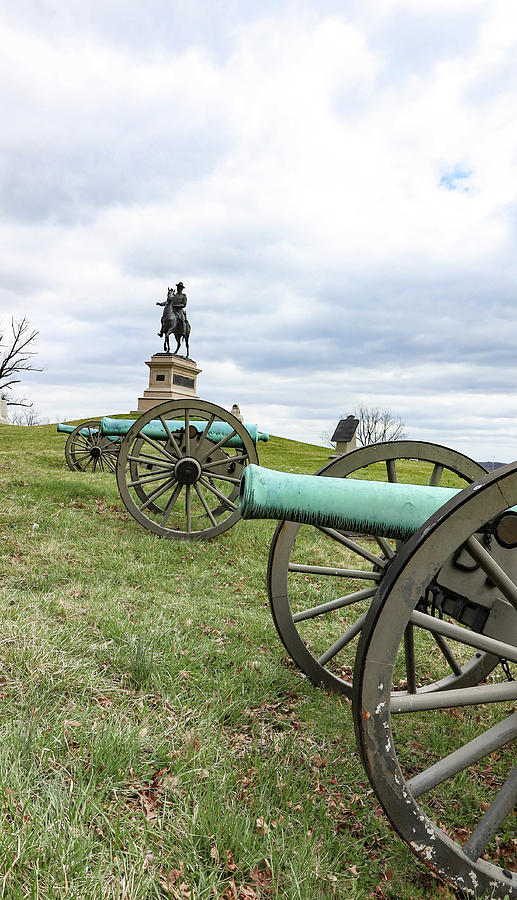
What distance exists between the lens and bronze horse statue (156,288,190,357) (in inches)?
988

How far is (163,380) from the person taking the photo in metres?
24.7

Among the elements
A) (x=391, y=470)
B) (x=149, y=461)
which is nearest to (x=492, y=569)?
(x=391, y=470)

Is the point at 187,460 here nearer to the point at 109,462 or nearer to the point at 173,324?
the point at 109,462

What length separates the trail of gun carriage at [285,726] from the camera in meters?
1.86

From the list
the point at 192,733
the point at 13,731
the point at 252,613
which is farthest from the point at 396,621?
the point at 252,613

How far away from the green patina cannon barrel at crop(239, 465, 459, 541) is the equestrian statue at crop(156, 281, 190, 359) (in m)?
23.9

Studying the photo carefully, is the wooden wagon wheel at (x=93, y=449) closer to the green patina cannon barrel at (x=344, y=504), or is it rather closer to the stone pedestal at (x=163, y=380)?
the green patina cannon barrel at (x=344, y=504)

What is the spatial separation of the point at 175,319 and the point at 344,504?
24316 mm

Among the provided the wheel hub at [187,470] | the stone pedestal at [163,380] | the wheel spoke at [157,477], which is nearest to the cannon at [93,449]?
the wheel spoke at [157,477]

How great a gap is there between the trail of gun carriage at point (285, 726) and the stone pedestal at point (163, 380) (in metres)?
20.0

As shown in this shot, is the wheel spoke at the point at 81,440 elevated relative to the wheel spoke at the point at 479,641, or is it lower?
elevated

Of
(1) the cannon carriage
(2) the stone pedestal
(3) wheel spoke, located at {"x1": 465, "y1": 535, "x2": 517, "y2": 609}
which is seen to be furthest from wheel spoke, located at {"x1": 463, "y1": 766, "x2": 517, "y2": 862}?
(2) the stone pedestal

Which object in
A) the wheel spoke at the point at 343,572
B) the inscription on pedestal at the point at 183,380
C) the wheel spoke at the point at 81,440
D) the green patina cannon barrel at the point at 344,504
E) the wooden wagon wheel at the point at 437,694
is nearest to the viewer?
the wooden wagon wheel at the point at 437,694

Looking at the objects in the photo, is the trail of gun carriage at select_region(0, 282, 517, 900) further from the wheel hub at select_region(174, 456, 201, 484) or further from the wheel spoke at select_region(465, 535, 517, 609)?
the wheel hub at select_region(174, 456, 201, 484)
